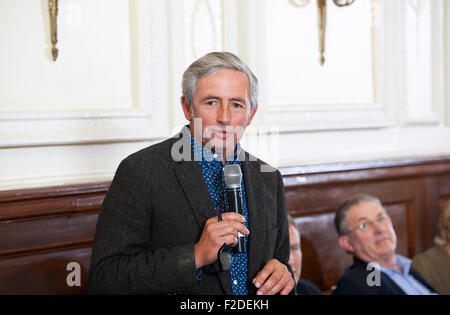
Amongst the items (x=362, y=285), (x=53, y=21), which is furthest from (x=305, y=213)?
(x=53, y=21)

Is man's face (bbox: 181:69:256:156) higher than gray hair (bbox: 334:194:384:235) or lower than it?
higher

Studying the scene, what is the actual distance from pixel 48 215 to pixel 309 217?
1.59 m

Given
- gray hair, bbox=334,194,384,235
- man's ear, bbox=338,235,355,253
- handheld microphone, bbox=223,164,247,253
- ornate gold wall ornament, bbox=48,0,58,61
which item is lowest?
man's ear, bbox=338,235,355,253

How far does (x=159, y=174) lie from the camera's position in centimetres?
171

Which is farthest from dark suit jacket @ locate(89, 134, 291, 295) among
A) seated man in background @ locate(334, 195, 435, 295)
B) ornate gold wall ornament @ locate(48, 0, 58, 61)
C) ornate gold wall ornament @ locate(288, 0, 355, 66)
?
ornate gold wall ornament @ locate(288, 0, 355, 66)

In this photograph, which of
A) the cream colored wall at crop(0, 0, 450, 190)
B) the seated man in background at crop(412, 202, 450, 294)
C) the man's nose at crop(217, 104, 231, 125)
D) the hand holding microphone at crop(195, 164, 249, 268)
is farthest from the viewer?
the seated man in background at crop(412, 202, 450, 294)

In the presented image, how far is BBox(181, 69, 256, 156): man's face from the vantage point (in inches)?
66.6

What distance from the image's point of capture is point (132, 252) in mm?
1634

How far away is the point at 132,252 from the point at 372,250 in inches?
66.9

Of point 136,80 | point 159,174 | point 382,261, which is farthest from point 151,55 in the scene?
point 382,261

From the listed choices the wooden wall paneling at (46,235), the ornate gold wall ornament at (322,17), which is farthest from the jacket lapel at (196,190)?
the ornate gold wall ornament at (322,17)

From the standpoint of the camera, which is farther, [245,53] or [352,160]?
[352,160]

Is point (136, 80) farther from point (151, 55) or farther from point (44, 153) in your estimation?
point (44, 153)

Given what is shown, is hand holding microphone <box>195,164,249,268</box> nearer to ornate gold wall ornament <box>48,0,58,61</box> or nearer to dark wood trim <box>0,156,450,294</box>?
dark wood trim <box>0,156,450,294</box>
